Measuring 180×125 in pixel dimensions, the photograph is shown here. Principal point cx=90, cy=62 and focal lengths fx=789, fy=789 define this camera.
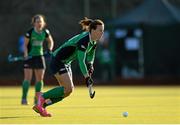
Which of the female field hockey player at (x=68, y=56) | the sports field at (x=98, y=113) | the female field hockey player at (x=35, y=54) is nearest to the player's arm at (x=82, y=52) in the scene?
the female field hockey player at (x=68, y=56)

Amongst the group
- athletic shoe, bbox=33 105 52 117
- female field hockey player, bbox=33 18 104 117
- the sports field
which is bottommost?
the sports field

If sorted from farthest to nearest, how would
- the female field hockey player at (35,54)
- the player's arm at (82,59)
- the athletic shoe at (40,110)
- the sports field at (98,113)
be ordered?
the female field hockey player at (35,54)
the athletic shoe at (40,110)
the player's arm at (82,59)
the sports field at (98,113)

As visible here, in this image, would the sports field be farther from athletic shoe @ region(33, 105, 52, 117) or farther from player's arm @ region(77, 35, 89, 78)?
player's arm @ region(77, 35, 89, 78)

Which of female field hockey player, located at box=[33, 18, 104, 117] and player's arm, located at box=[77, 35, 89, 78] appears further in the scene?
female field hockey player, located at box=[33, 18, 104, 117]

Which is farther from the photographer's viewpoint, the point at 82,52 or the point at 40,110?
the point at 40,110

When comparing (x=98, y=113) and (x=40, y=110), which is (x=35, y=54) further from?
(x=40, y=110)

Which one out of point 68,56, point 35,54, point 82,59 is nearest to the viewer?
point 82,59

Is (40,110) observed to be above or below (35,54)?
below

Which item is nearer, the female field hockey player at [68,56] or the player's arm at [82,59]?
the player's arm at [82,59]

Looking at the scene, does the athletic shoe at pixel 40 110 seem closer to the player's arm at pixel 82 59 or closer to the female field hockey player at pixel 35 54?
the player's arm at pixel 82 59

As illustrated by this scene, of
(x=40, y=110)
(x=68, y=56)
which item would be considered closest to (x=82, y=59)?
(x=68, y=56)

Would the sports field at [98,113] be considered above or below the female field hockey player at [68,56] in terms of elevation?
below

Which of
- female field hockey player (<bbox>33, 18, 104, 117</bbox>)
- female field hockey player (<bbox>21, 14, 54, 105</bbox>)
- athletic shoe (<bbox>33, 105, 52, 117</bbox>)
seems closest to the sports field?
athletic shoe (<bbox>33, 105, 52, 117</bbox>)

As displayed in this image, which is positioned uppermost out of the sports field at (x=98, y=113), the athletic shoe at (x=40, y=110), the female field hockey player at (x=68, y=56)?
the female field hockey player at (x=68, y=56)
